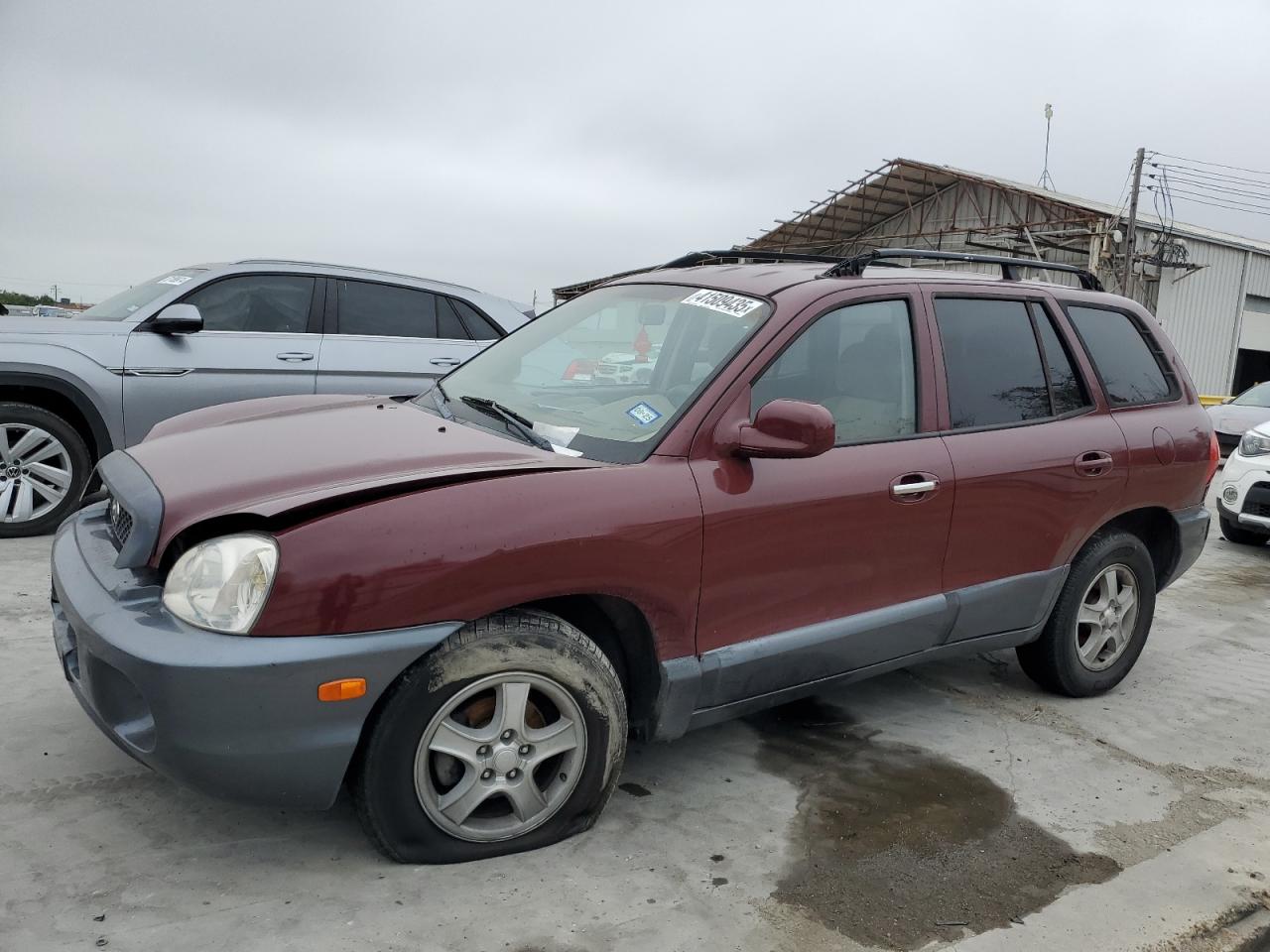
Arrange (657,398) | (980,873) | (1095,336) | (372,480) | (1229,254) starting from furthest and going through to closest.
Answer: (1229,254)
(1095,336)
(657,398)
(980,873)
(372,480)

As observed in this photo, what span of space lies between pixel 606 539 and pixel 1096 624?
2.57m

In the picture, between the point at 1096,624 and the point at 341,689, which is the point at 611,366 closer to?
the point at 341,689

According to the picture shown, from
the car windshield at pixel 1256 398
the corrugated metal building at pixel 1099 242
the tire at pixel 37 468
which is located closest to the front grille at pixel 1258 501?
the car windshield at pixel 1256 398

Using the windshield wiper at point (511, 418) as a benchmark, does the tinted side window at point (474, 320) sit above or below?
above

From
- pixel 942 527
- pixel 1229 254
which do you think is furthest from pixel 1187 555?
pixel 1229 254

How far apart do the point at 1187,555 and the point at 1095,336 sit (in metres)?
1.10

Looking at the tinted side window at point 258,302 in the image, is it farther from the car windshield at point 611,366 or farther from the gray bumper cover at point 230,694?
the gray bumper cover at point 230,694

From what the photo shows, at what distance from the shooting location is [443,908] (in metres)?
2.44

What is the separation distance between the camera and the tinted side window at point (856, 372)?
3.18 m

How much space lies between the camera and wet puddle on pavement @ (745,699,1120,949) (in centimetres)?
258

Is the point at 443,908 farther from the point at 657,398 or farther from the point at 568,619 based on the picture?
the point at 657,398

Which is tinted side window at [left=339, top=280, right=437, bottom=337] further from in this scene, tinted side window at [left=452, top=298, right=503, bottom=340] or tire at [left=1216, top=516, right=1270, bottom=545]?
tire at [left=1216, top=516, right=1270, bottom=545]

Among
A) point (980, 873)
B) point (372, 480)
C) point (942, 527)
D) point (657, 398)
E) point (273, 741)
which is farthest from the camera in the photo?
point (942, 527)

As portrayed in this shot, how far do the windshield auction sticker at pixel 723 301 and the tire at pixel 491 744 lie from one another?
4.05 feet
